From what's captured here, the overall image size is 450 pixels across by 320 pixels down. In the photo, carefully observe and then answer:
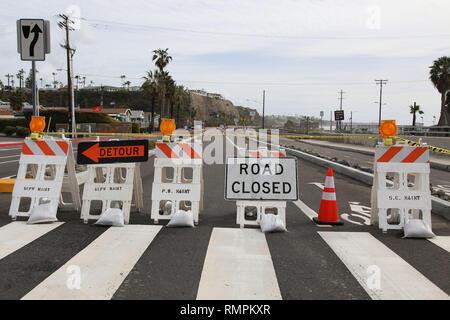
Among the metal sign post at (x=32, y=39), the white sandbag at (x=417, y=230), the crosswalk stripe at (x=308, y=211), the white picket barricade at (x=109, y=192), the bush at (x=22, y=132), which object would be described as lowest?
the crosswalk stripe at (x=308, y=211)

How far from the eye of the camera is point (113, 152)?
277 inches

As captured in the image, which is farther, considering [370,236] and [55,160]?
[55,160]

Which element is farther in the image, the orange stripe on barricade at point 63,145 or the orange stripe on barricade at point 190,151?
the orange stripe on barricade at point 63,145

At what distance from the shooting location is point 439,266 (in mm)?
4785

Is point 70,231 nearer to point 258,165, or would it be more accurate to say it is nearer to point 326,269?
point 258,165

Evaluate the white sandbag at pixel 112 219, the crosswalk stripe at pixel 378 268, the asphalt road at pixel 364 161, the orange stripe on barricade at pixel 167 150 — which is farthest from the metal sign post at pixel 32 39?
the asphalt road at pixel 364 161

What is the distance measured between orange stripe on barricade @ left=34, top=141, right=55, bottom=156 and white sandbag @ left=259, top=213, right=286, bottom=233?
13.0 ft

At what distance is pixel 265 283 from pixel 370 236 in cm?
265

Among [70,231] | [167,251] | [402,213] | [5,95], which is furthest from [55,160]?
[5,95]

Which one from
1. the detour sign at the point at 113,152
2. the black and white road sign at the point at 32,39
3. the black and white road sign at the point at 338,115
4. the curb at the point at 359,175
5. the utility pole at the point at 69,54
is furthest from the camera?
the black and white road sign at the point at 338,115

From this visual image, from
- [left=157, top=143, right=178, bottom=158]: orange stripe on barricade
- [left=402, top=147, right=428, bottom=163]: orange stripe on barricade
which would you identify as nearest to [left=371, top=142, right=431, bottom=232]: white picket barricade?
[left=402, top=147, right=428, bottom=163]: orange stripe on barricade

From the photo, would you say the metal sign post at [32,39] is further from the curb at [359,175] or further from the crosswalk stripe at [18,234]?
the curb at [359,175]

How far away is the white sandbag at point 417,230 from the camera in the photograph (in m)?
6.01

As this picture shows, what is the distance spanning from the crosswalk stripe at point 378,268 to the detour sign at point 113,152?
3.31 m
